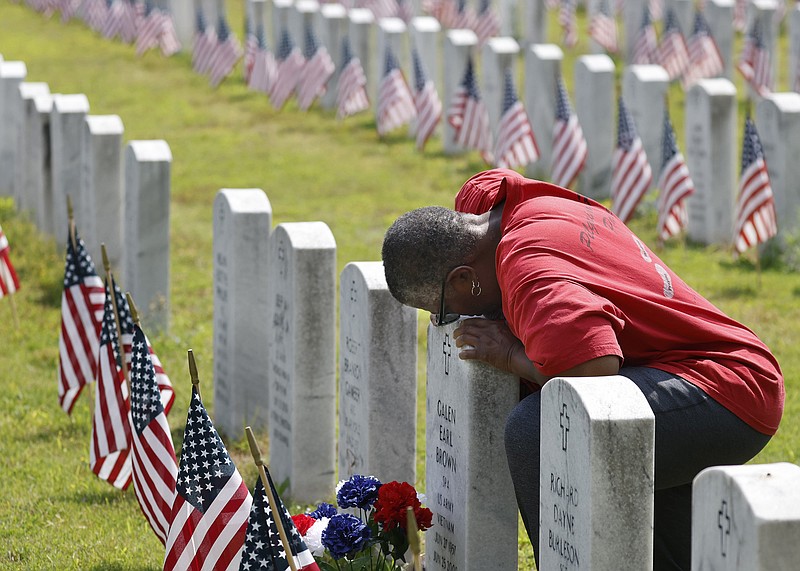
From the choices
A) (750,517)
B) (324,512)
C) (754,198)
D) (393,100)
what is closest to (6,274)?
(324,512)

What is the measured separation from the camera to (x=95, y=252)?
9898 mm

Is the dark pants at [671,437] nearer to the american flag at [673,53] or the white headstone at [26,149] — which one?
the white headstone at [26,149]

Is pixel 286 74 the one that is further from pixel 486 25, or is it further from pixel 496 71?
pixel 486 25

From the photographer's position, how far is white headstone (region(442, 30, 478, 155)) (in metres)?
A: 15.2

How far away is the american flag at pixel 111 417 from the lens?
650 cm

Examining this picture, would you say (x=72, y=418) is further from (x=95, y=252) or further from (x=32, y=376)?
(x=95, y=252)

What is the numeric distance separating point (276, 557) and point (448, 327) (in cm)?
111

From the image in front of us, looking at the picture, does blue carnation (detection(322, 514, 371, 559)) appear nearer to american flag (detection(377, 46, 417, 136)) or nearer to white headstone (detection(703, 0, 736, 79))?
american flag (detection(377, 46, 417, 136))

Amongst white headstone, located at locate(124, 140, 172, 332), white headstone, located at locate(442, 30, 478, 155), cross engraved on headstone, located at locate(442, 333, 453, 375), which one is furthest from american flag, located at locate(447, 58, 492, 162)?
cross engraved on headstone, located at locate(442, 333, 453, 375)

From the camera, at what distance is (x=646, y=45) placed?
18.9 meters

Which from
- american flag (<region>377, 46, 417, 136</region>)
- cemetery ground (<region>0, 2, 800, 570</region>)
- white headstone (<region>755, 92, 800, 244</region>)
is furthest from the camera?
american flag (<region>377, 46, 417, 136</region>)

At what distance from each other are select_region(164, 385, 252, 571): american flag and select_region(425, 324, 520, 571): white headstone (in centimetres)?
80

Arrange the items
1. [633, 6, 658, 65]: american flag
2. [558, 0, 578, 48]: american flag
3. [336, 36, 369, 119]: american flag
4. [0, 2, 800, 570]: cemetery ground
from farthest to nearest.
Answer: [558, 0, 578, 48]: american flag → [633, 6, 658, 65]: american flag → [336, 36, 369, 119]: american flag → [0, 2, 800, 570]: cemetery ground

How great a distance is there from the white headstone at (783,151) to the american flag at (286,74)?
8.45m
